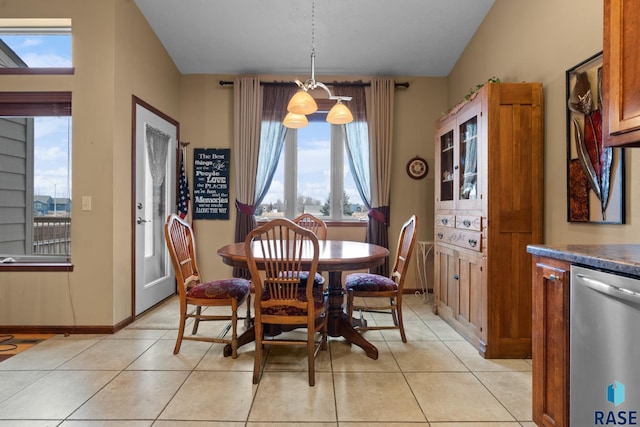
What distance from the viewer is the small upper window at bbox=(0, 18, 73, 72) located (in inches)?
116

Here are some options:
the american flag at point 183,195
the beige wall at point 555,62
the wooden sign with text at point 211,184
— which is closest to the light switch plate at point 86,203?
the american flag at point 183,195

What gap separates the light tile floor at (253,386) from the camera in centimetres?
173

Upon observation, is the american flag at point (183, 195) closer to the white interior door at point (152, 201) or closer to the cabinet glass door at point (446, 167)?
the white interior door at point (152, 201)

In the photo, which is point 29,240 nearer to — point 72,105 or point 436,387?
point 72,105

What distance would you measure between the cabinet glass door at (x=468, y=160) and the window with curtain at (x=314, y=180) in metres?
1.61

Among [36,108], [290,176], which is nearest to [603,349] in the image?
[290,176]

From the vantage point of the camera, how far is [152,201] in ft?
12.1

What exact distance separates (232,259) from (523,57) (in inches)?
110

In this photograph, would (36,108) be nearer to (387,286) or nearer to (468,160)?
(387,286)

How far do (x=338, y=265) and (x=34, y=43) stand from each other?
336cm

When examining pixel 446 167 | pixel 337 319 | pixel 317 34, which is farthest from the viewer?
pixel 317 34

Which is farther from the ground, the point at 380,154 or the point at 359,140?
the point at 359,140

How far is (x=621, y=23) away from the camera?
1385 mm

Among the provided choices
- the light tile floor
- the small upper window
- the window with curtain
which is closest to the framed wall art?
the light tile floor
